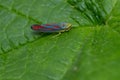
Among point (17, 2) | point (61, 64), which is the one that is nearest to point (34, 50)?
point (61, 64)

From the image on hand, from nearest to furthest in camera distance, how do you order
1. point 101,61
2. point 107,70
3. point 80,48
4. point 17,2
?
point 107,70, point 101,61, point 80,48, point 17,2

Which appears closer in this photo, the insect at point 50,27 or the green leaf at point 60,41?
the green leaf at point 60,41

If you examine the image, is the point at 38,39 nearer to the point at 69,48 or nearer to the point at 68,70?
the point at 69,48

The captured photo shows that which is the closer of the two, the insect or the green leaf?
the green leaf

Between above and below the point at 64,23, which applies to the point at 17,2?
above

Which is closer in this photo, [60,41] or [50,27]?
[60,41]

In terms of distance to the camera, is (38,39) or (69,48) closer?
(69,48)

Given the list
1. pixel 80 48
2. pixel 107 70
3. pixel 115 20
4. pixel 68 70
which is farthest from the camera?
pixel 115 20
